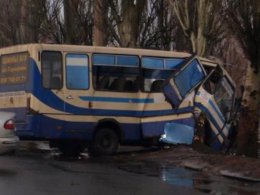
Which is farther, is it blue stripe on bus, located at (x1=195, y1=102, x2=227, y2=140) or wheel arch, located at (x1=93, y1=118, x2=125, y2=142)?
blue stripe on bus, located at (x1=195, y1=102, x2=227, y2=140)

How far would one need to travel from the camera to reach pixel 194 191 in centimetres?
1226

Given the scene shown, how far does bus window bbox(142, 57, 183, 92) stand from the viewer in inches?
728

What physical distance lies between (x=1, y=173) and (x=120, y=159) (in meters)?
4.77

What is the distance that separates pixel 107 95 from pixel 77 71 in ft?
3.19

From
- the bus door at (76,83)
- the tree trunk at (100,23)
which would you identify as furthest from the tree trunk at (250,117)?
the tree trunk at (100,23)

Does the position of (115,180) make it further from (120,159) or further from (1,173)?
A: (120,159)

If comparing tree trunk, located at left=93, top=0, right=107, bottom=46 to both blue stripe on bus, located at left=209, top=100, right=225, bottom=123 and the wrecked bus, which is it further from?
blue stripe on bus, located at left=209, top=100, right=225, bottom=123

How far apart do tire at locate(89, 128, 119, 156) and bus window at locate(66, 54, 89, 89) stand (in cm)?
133

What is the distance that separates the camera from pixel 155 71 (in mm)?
18672

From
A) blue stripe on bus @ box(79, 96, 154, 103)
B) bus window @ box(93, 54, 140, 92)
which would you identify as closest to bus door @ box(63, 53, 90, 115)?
blue stripe on bus @ box(79, 96, 154, 103)

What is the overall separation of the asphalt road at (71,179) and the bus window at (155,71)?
2852 millimetres

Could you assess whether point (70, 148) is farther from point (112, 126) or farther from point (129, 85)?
point (129, 85)

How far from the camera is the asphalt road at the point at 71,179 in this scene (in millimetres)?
11758

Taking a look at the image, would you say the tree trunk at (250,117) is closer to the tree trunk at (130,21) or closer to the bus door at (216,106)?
the bus door at (216,106)
